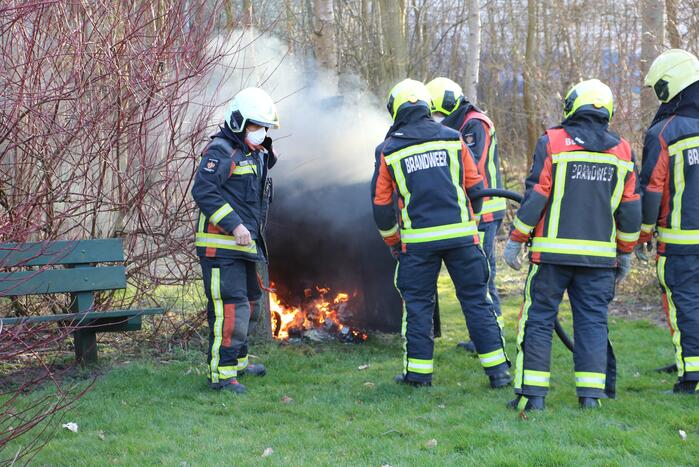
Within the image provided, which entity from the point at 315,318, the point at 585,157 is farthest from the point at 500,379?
the point at 315,318

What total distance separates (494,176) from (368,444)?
113 inches

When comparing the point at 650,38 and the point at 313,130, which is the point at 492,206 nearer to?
the point at 313,130

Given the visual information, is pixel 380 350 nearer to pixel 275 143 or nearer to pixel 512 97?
pixel 275 143

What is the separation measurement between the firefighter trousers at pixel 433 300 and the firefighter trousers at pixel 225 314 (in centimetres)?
120

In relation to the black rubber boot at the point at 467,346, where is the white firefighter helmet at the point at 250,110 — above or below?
above

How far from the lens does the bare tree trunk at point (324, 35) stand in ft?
30.2

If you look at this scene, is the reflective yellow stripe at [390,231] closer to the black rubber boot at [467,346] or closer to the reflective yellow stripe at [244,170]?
the reflective yellow stripe at [244,170]

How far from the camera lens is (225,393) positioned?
536 cm

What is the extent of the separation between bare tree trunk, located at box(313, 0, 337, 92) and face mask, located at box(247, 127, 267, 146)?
3.80 meters

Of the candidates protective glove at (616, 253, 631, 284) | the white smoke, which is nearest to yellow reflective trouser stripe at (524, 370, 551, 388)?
protective glove at (616, 253, 631, 284)

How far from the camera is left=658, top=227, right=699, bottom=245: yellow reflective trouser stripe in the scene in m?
4.93

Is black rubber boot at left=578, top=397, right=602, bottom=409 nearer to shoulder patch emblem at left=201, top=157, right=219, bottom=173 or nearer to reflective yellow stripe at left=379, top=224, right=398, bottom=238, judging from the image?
Answer: reflective yellow stripe at left=379, top=224, right=398, bottom=238

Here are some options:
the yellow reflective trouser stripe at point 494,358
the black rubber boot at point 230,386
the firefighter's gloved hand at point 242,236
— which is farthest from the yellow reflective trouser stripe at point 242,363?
the yellow reflective trouser stripe at point 494,358

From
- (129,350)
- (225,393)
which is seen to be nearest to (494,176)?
(225,393)
